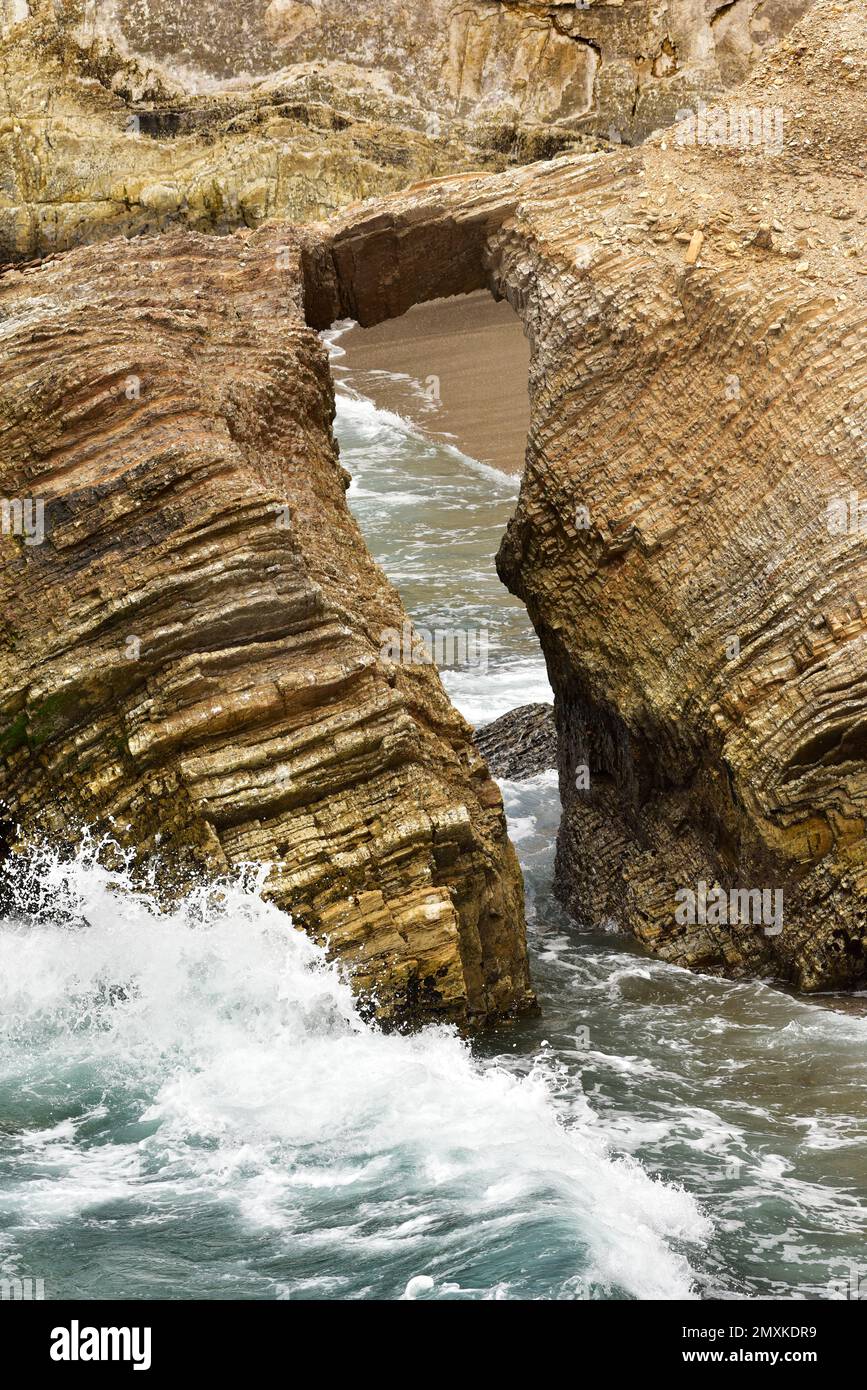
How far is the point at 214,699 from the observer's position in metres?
7.49

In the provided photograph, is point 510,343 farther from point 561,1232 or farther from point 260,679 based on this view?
point 561,1232

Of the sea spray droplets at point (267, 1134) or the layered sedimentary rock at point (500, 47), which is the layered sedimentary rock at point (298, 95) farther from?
the sea spray droplets at point (267, 1134)

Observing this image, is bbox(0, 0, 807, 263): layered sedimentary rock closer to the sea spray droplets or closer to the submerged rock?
the submerged rock

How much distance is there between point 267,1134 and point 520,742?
764 cm

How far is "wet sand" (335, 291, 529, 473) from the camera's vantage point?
23688mm

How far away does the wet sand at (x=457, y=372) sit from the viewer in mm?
23688

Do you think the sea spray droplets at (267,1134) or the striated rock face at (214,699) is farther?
the striated rock face at (214,699)

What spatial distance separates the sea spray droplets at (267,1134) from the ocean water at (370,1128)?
0.01 m

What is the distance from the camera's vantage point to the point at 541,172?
412 inches

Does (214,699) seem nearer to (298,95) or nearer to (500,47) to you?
(298,95)

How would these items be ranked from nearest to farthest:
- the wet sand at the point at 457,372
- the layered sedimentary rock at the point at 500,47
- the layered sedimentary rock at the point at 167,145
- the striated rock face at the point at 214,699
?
the striated rock face at the point at 214,699 → the wet sand at the point at 457,372 → the layered sedimentary rock at the point at 500,47 → the layered sedimentary rock at the point at 167,145
